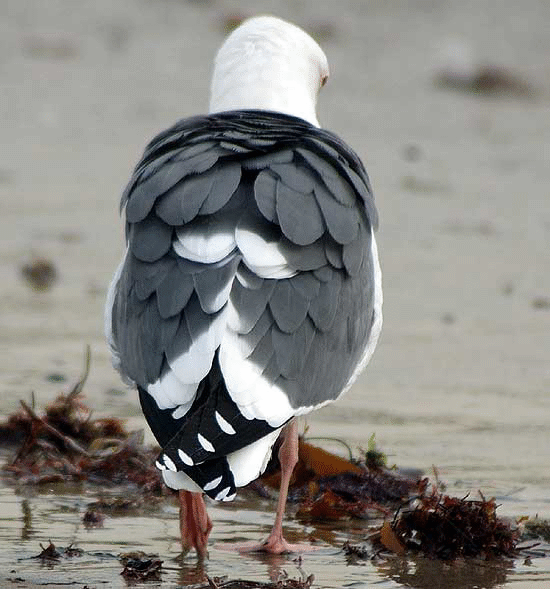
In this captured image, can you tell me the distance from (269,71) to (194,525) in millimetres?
1809

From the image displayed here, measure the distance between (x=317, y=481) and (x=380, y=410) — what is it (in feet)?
3.16

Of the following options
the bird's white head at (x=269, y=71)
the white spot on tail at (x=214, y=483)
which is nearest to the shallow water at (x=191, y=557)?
the white spot on tail at (x=214, y=483)

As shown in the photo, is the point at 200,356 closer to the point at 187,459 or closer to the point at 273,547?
the point at 187,459

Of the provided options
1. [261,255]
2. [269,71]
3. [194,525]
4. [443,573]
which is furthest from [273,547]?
[269,71]

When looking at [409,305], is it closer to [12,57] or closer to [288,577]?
[288,577]

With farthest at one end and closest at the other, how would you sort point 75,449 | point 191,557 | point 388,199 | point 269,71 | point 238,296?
point 388,199 < point 269,71 < point 75,449 < point 191,557 < point 238,296

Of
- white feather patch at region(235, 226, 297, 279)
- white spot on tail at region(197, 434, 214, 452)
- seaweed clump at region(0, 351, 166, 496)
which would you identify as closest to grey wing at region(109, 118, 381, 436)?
white feather patch at region(235, 226, 297, 279)

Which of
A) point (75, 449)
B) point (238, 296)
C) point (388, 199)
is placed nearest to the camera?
point (238, 296)

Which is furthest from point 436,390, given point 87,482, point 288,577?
point 288,577

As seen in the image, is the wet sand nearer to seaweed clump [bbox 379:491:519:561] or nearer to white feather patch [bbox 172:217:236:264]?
seaweed clump [bbox 379:491:519:561]

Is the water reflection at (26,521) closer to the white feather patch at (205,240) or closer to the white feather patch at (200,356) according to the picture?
the white feather patch at (200,356)

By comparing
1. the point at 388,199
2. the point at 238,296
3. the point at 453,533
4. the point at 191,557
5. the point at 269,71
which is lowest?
the point at 191,557

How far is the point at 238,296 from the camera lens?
397 centimetres

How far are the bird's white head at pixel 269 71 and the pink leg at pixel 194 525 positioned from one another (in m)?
1.57
